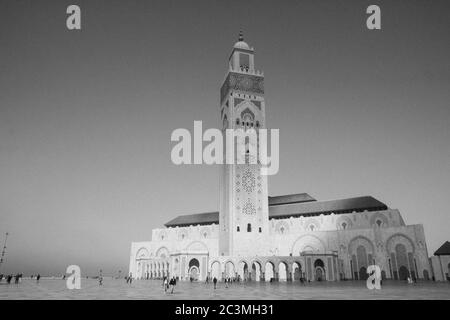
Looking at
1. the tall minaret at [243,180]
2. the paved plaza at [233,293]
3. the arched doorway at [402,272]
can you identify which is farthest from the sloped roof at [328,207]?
the paved plaza at [233,293]

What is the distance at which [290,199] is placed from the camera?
5322 cm

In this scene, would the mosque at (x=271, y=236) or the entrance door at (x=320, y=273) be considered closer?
the mosque at (x=271, y=236)

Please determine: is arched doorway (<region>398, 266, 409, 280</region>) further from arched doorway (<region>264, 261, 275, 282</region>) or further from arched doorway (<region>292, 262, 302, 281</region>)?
arched doorway (<region>264, 261, 275, 282</region>)

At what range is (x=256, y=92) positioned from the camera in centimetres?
4816

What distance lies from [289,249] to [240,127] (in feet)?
57.7

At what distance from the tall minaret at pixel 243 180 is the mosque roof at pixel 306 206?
7.63 m

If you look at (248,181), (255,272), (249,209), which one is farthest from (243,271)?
(248,181)

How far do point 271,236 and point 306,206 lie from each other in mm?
7998

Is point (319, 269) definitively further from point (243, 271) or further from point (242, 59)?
point (242, 59)

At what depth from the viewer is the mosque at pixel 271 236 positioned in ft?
122

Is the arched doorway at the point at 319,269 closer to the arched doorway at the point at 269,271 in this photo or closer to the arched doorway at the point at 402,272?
the arched doorway at the point at 269,271

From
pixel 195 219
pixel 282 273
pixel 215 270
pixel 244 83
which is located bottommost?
pixel 282 273

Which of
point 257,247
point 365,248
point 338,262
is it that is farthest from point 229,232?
point 365,248

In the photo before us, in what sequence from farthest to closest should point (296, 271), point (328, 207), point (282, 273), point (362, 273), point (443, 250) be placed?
point (328, 207) < point (282, 273) < point (296, 271) < point (362, 273) < point (443, 250)
